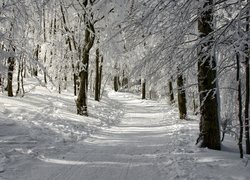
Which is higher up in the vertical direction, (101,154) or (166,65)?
(166,65)

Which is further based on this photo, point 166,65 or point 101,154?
point 101,154

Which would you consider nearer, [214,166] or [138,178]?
[138,178]

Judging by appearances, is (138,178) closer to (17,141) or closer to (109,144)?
(109,144)

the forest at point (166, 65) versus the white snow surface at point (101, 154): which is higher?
the forest at point (166, 65)

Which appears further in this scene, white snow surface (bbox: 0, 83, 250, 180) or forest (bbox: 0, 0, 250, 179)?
white snow surface (bbox: 0, 83, 250, 180)

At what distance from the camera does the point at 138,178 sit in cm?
636

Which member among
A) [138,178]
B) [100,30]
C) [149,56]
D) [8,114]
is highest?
[100,30]

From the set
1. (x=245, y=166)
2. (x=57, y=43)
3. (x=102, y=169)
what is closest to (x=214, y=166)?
(x=245, y=166)

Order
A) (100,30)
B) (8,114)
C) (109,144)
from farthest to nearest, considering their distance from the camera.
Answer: (100,30), (8,114), (109,144)

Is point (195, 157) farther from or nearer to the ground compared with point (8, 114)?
nearer to the ground

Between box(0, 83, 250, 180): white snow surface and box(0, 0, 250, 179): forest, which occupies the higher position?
box(0, 0, 250, 179): forest

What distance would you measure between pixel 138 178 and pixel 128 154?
199 cm

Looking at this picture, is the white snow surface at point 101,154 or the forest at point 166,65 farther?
the white snow surface at point 101,154

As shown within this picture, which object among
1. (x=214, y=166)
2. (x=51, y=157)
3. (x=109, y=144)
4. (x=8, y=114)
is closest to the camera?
(x=214, y=166)
